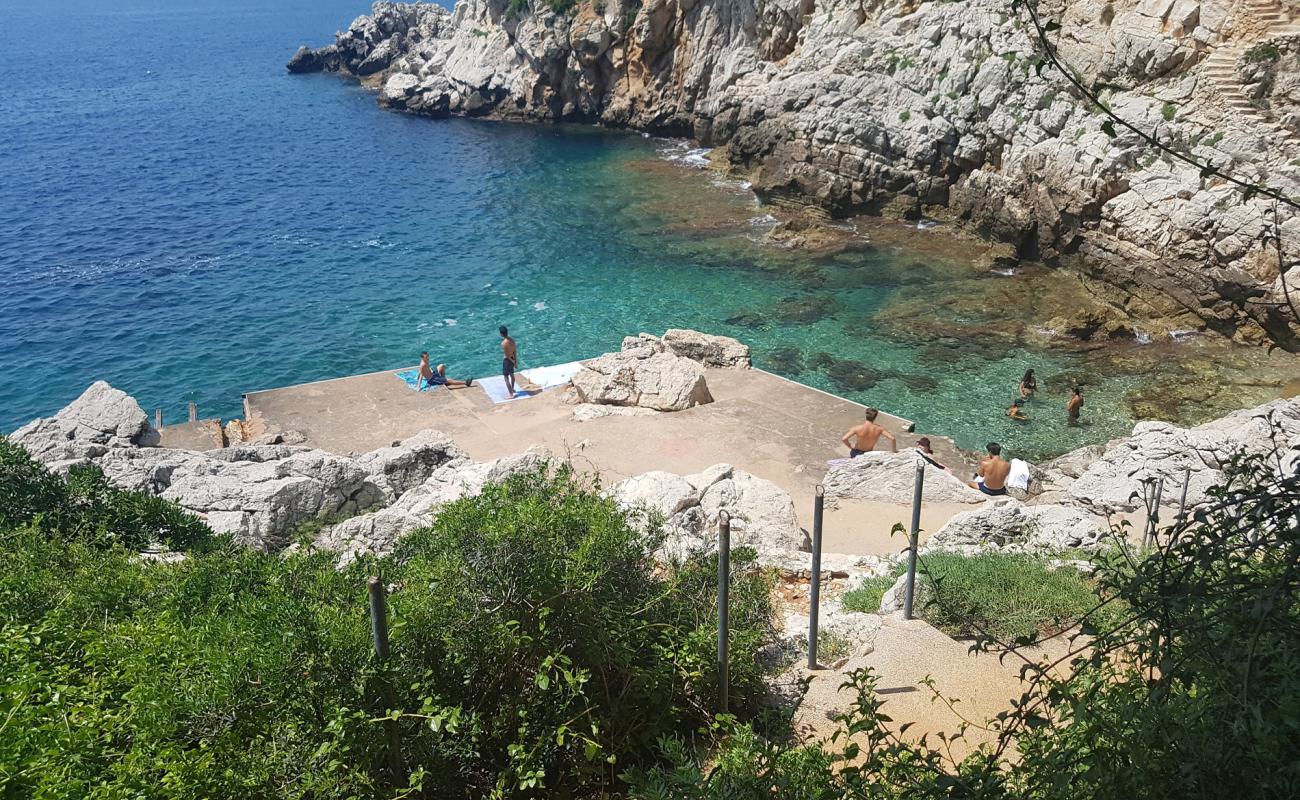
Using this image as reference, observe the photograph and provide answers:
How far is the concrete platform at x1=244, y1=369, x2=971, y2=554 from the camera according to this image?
13.1 m

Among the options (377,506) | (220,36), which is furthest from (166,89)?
(377,506)

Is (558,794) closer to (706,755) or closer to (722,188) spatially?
(706,755)

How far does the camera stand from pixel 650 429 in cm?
1547

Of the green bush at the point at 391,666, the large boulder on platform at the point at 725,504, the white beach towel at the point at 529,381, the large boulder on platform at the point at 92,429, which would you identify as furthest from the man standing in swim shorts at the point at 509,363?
the green bush at the point at 391,666

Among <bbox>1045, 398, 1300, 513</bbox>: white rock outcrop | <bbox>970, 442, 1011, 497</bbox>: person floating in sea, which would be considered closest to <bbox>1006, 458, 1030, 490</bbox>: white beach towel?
<bbox>1045, 398, 1300, 513</bbox>: white rock outcrop

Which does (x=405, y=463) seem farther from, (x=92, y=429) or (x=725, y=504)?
(x=92, y=429)

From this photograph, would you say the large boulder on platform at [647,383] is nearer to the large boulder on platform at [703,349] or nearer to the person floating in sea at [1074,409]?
the large boulder on platform at [703,349]

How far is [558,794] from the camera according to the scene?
226 inches

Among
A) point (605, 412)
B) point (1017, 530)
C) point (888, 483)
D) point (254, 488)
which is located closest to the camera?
point (1017, 530)

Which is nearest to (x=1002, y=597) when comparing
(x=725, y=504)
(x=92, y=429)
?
(x=725, y=504)

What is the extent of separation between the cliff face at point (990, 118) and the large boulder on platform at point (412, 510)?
8762 mm

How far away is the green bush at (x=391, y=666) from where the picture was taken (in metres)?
4.79

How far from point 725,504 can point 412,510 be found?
3.80 m

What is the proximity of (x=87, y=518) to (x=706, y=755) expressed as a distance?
765cm
